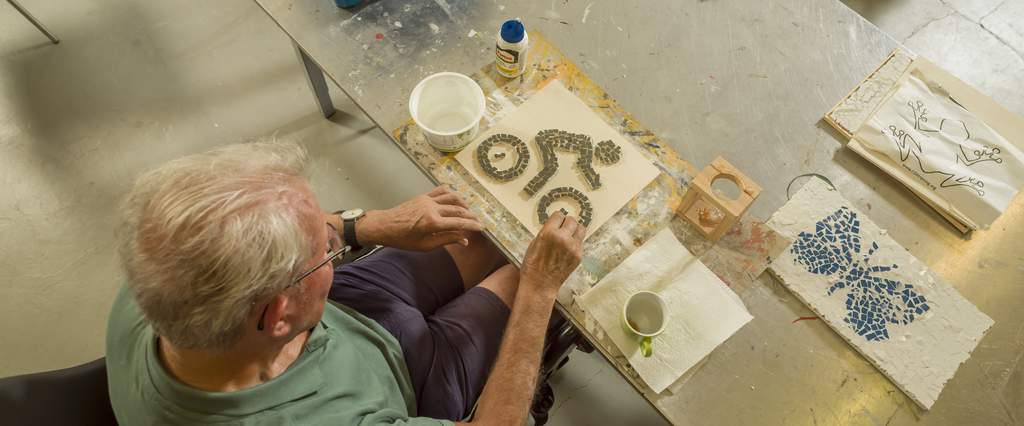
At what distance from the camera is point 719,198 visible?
43.3 inches

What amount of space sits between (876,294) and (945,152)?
1.40 ft

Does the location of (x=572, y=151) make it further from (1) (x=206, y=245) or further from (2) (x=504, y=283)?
(1) (x=206, y=245)

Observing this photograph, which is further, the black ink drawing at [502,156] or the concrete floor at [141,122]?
the concrete floor at [141,122]

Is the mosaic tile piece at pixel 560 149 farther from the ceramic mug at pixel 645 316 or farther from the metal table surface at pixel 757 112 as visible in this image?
Result: the ceramic mug at pixel 645 316

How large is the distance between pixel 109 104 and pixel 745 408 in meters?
2.64

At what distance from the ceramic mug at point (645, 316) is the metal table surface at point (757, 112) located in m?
0.12

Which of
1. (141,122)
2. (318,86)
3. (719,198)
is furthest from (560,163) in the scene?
(141,122)

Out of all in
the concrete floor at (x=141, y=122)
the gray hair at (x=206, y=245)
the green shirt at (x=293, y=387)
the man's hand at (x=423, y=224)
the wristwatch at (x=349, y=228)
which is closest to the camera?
the gray hair at (x=206, y=245)

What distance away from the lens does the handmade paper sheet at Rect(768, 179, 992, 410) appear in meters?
1.12

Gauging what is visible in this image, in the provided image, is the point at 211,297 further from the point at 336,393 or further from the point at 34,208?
the point at 34,208

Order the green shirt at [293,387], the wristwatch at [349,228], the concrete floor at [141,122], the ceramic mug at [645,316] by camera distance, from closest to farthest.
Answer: the green shirt at [293,387] → the ceramic mug at [645,316] → the wristwatch at [349,228] → the concrete floor at [141,122]

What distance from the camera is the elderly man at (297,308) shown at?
0.76m

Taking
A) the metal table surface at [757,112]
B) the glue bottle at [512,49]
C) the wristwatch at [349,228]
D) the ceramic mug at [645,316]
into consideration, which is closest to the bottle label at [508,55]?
the glue bottle at [512,49]

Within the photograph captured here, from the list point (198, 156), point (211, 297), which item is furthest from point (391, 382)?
point (198, 156)
